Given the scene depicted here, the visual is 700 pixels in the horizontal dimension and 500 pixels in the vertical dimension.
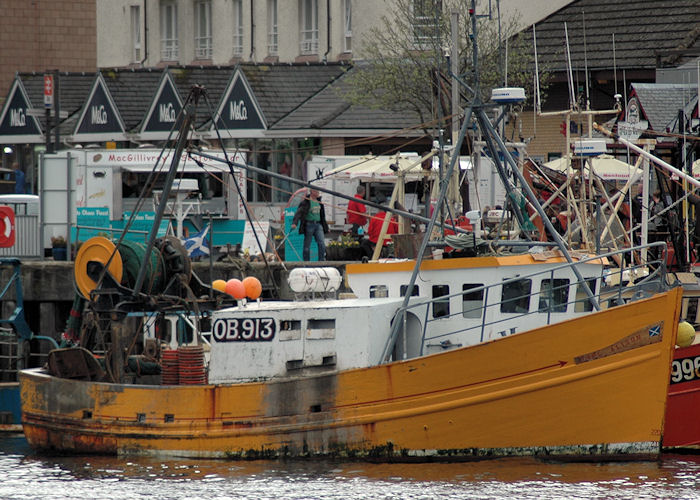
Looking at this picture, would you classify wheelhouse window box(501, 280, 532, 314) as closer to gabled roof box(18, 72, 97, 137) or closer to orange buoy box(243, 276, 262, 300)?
orange buoy box(243, 276, 262, 300)

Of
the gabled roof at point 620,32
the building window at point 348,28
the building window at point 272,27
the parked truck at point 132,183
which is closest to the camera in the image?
the parked truck at point 132,183

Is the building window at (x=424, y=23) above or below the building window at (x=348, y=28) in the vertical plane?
below

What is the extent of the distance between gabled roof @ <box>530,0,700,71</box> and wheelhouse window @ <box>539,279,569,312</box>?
20450mm

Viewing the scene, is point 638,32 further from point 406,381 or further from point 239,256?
point 406,381

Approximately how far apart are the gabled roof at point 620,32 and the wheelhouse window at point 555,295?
20450 mm

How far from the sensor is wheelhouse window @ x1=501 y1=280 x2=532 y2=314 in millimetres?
18359

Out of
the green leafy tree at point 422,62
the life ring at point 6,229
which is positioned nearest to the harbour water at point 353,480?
the life ring at point 6,229

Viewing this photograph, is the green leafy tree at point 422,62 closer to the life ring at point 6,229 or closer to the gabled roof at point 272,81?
the gabled roof at point 272,81

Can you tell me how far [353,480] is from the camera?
17.1 meters

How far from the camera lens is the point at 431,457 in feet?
58.6

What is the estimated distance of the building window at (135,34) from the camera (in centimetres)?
5519

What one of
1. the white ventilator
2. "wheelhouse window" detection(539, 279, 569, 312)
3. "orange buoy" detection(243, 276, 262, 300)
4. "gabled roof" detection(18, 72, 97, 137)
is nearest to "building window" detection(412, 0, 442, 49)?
"gabled roof" detection(18, 72, 97, 137)

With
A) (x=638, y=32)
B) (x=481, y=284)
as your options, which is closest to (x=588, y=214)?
(x=481, y=284)

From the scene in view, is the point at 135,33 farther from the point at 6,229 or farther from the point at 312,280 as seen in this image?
the point at 312,280
